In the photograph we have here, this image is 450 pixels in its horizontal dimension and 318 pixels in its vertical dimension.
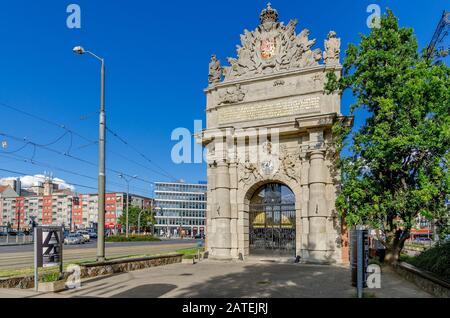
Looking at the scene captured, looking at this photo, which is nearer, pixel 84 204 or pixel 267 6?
pixel 267 6

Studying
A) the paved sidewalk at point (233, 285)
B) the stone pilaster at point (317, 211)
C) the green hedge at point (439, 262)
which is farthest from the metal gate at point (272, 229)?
the green hedge at point (439, 262)

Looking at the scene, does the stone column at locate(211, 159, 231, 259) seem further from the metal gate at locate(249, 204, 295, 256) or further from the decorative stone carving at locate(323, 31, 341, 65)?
the decorative stone carving at locate(323, 31, 341, 65)

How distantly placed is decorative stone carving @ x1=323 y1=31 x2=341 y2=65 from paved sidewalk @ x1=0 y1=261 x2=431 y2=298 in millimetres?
12091

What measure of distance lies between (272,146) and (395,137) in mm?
9170

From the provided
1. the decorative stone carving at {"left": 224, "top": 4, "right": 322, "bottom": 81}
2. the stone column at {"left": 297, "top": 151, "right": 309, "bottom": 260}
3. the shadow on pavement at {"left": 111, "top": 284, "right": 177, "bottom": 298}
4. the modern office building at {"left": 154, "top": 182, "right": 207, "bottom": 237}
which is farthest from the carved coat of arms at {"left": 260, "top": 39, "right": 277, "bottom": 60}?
the modern office building at {"left": 154, "top": 182, "right": 207, "bottom": 237}

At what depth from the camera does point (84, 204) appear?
5625 inches

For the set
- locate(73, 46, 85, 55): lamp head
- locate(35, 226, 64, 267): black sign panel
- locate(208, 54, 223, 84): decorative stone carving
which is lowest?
locate(35, 226, 64, 267): black sign panel

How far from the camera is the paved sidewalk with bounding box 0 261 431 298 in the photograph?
11.8m

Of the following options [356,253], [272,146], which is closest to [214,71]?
[272,146]

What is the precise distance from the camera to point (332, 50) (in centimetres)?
2328

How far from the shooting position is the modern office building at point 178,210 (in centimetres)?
13262

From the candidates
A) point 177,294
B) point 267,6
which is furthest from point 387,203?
point 267,6

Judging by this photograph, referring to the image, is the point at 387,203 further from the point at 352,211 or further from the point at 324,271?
the point at 324,271
